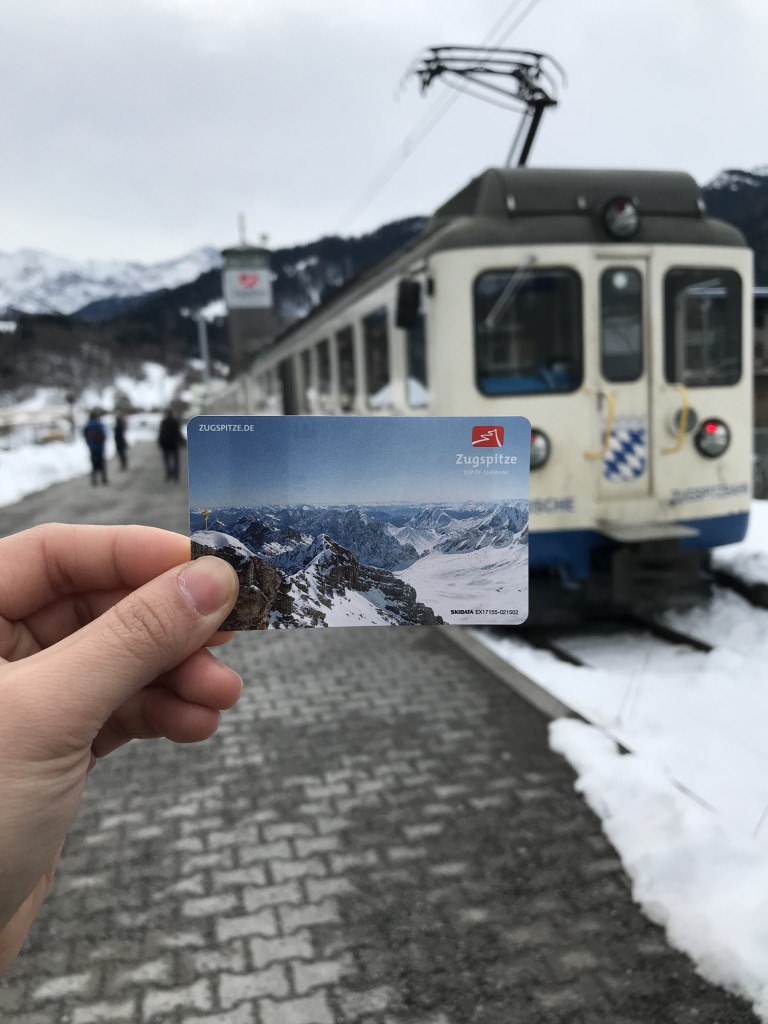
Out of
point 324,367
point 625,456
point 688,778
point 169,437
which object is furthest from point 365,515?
point 169,437

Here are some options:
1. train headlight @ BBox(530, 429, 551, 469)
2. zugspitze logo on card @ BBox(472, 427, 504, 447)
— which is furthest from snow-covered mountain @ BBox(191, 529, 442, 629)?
train headlight @ BBox(530, 429, 551, 469)

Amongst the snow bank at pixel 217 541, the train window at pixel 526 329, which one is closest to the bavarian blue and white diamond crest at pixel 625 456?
the train window at pixel 526 329

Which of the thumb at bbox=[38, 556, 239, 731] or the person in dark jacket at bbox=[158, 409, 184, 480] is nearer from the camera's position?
the thumb at bbox=[38, 556, 239, 731]

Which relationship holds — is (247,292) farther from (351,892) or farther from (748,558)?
(351,892)

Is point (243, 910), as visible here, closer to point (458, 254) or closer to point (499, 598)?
point (499, 598)

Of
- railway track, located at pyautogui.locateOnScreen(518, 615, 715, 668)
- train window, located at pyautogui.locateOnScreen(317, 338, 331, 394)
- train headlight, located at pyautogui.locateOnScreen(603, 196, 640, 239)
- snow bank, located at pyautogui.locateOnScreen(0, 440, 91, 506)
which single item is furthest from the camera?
snow bank, located at pyautogui.locateOnScreen(0, 440, 91, 506)

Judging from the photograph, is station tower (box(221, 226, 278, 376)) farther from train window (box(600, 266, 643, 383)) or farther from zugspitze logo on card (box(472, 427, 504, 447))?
zugspitze logo on card (box(472, 427, 504, 447))
